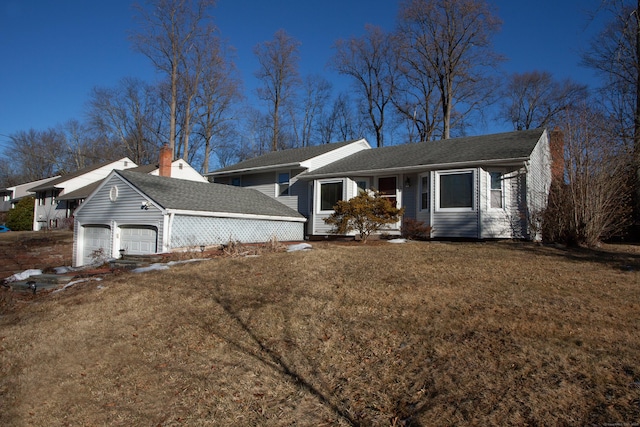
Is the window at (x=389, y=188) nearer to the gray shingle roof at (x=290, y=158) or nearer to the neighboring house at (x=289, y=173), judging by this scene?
the neighboring house at (x=289, y=173)

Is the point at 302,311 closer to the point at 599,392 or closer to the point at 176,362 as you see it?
the point at 176,362

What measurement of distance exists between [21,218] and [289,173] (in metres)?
29.4

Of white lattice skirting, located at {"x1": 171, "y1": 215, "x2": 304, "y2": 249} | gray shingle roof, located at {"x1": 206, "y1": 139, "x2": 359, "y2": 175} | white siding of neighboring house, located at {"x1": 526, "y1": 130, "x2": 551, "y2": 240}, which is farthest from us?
gray shingle roof, located at {"x1": 206, "y1": 139, "x2": 359, "y2": 175}

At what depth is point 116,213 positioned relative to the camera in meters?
15.2

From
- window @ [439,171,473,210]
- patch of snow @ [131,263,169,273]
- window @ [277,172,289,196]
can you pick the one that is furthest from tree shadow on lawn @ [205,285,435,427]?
window @ [277,172,289,196]

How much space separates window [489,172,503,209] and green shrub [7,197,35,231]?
38588 mm

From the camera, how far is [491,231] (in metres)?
13.6

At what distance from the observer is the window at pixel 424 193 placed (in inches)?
604

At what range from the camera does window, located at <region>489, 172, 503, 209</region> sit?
1382 centimetres

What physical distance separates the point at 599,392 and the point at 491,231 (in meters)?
10.6

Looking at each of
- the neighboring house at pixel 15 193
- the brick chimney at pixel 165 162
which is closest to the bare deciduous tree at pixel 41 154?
the neighboring house at pixel 15 193

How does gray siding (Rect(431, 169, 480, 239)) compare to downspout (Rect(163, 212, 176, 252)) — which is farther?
gray siding (Rect(431, 169, 480, 239))

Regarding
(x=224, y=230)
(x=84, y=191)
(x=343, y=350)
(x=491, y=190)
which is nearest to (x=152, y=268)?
(x=224, y=230)

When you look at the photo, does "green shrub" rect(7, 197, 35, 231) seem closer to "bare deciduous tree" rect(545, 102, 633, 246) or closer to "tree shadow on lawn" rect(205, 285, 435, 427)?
"tree shadow on lawn" rect(205, 285, 435, 427)
